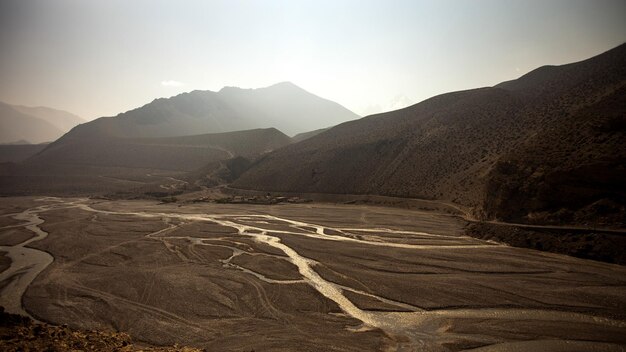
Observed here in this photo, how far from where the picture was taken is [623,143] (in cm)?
2517

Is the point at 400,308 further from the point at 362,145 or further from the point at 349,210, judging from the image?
the point at 362,145

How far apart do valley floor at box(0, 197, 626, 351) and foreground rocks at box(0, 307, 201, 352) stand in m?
1.97

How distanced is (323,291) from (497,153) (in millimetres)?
41990

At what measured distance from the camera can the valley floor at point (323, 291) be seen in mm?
13055

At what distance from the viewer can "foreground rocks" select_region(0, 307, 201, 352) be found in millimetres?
9859

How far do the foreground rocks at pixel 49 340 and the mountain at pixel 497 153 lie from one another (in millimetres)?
27307

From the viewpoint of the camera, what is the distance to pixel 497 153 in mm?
49469

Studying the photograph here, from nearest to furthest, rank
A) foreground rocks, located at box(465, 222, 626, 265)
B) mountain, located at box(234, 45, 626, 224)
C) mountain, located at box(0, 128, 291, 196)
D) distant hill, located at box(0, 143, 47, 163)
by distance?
foreground rocks, located at box(465, 222, 626, 265), mountain, located at box(234, 45, 626, 224), mountain, located at box(0, 128, 291, 196), distant hill, located at box(0, 143, 47, 163)

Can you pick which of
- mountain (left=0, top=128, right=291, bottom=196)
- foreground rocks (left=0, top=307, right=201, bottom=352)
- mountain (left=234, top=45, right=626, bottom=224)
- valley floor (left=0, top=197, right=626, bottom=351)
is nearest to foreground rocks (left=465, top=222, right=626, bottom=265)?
valley floor (left=0, top=197, right=626, bottom=351)

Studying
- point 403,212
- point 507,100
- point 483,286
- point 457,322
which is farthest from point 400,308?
point 507,100

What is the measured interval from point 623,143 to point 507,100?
47533mm

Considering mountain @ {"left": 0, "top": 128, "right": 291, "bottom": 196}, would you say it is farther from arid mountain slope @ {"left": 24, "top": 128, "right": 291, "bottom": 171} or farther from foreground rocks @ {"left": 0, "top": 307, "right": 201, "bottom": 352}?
foreground rocks @ {"left": 0, "top": 307, "right": 201, "bottom": 352}

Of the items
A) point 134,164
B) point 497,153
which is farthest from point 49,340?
point 134,164

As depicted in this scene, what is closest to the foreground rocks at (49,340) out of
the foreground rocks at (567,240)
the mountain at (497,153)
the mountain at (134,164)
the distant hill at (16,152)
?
the foreground rocks at (567,240)
